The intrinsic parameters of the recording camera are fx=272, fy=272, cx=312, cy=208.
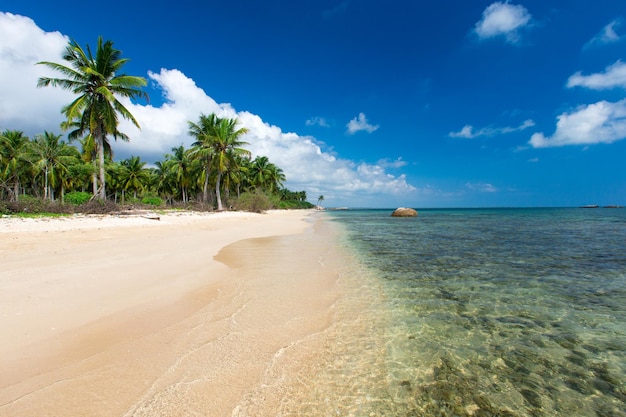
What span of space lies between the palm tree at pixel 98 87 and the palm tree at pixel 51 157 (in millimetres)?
20259

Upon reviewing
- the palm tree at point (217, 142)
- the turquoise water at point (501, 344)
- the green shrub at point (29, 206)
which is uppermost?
the palm tree at point (217, 142)

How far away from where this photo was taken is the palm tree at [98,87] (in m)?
19.0

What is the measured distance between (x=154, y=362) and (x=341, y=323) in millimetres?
2306

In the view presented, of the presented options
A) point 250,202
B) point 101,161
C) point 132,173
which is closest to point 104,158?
point 101,161

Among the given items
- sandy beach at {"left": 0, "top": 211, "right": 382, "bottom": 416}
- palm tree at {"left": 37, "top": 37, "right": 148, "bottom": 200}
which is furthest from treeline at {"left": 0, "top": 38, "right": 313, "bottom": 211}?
sandy beach at {"left": 0, "top": 211, "right": 382, "bottom": 416}

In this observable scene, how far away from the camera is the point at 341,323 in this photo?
12.7 ft

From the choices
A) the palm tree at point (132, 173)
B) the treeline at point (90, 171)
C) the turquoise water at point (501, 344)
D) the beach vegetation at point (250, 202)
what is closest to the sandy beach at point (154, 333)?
the turquoise water at point (501, 344)

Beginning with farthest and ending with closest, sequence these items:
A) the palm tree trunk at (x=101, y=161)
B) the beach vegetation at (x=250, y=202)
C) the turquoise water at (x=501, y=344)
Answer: the beach vegetation at (x=250, y=202) < the palm tree trunk at (x=101, y=161) < the turquoise water at (x=501, y=344)

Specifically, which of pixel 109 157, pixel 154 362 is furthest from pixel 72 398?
pixel 109 157

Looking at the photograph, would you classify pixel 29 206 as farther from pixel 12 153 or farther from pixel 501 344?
pixel 12 153

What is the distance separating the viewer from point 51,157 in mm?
35031

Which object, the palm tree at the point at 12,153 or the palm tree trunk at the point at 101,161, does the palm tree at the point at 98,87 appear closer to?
the palm tree trunk at the point at 101,161

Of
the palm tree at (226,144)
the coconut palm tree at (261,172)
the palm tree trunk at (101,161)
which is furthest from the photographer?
the coconut palm tree at (261,172)

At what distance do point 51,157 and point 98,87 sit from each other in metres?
23.7
